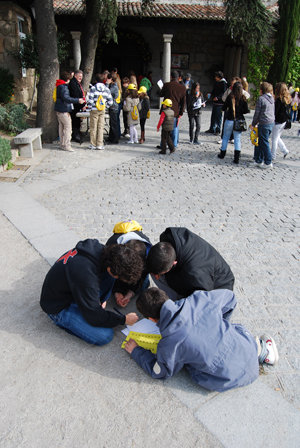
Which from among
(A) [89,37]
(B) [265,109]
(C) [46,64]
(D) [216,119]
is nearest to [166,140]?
(B) [265,109]

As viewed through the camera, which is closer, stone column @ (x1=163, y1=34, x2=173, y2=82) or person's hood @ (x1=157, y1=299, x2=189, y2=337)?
person's hood @ (x1=157, y1=299, x2=189, y2=337)

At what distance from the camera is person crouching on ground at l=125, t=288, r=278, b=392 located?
2330 millimetres

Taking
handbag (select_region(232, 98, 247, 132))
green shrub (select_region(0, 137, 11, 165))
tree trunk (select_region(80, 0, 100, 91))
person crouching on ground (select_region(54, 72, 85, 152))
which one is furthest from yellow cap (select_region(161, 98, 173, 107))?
tree trunk (select_region(80, 0, 100, 91))

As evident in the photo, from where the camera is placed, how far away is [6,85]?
11531mm

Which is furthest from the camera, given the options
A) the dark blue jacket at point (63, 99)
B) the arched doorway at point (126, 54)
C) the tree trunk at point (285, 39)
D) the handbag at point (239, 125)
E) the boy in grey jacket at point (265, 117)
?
the arched doorway at point (126, 54)

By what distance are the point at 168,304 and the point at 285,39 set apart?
18910 millimetres

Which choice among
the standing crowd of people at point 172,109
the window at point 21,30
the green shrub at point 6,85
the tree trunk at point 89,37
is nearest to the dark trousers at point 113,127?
the standing crowd of people at point 172,109

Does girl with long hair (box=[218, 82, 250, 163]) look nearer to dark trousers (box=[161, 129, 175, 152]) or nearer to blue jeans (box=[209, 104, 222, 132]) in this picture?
dark trousers (box=[161, 129, 175, 152])

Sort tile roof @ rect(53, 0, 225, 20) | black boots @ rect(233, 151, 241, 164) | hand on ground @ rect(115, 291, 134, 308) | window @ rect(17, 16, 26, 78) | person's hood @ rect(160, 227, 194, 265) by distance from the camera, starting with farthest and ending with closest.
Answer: tile roof @ rect(53, 0, 225, 20)
window @ rect(17, 16, 26, 78)
black boots @ rect(233, 151, 241, 164)
hand on ground @ rect(115, 291, 134, 308)
person's hood @ rect(160, 227, 194, 265)

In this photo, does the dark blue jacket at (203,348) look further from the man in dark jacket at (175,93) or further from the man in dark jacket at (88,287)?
the man in dark jacket at (175,93)

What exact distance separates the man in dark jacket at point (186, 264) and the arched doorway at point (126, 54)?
19.3 meters

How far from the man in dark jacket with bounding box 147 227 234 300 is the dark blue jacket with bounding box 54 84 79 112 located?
6.28 metres

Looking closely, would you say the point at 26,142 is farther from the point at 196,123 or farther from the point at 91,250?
the point at 91,250

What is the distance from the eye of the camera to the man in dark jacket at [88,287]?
2658 mm
